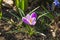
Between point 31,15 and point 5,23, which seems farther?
point 5,23

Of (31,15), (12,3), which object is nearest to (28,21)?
(31,15)

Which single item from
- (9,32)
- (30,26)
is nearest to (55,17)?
(30,26)

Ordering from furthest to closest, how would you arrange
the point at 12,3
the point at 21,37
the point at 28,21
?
the point at 12,3 < the point at 21,37 < the point at 28,21

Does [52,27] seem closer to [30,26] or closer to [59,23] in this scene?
[59,23]

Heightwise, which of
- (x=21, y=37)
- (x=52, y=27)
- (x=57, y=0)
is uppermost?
(x=57, y=0)

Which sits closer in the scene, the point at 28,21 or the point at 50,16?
the point at 28,21

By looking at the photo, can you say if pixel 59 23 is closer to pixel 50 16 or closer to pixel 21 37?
pixel 50 16

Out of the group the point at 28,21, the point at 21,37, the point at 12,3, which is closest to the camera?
the point at 28,21

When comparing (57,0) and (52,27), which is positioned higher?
(57,0)

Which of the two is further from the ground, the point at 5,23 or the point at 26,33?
the point at 5,23
